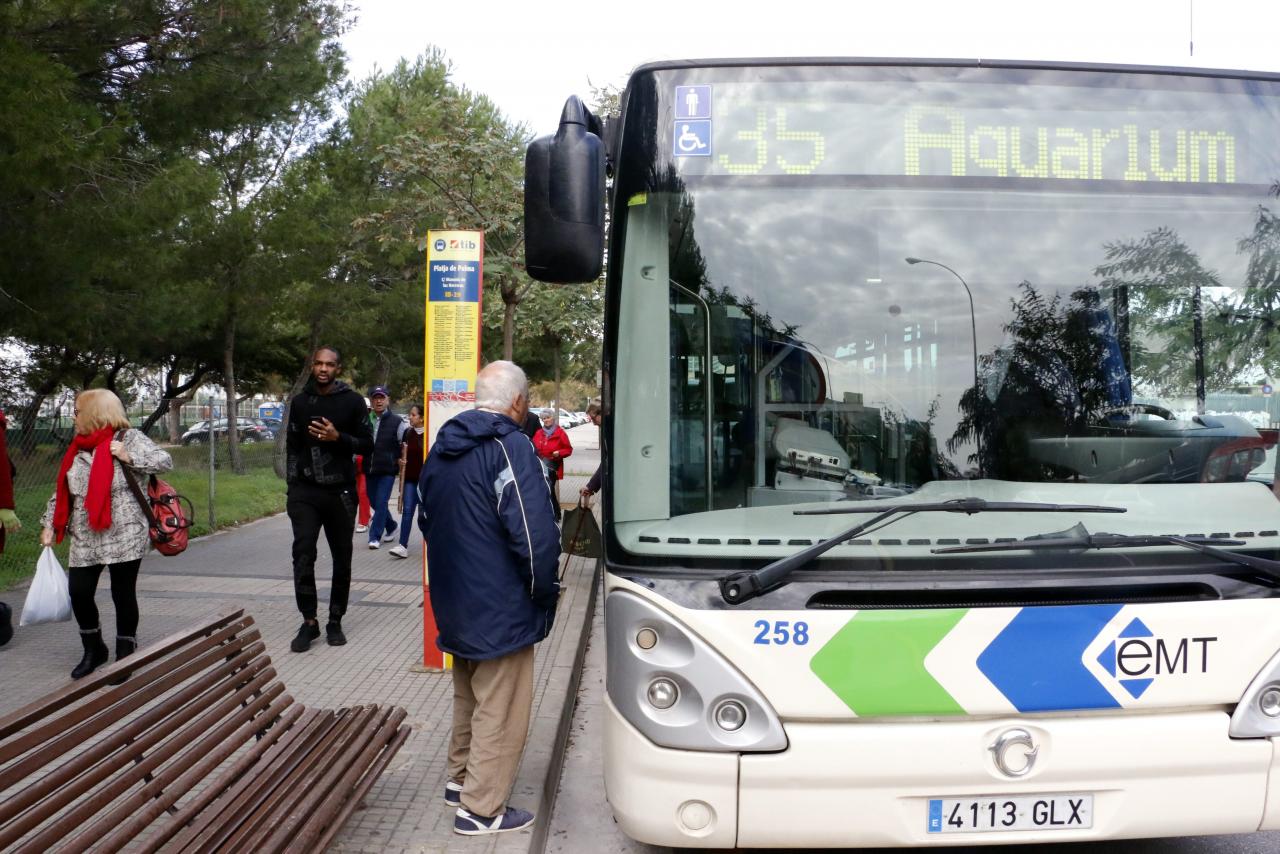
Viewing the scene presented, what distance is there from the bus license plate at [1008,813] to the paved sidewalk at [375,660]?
4.91ft

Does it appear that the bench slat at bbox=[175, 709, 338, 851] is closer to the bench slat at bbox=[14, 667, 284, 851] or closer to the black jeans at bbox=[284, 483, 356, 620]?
the bench slat at bbox=[14, 667, 284, 851]

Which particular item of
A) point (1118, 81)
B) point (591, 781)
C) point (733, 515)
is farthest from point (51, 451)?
point (1118, 81)

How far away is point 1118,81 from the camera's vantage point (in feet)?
11.4

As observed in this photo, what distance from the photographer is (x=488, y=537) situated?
12.2ft

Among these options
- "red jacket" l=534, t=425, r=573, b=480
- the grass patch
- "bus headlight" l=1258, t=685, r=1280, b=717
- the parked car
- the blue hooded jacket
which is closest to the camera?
"bus headlight" l=1258, t=685, r=1280, b=717

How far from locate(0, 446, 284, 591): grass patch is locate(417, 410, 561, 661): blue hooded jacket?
20.4ft

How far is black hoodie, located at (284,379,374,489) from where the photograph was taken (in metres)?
6.55

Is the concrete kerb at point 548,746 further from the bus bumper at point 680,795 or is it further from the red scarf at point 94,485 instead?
the red scarf at point 94,485

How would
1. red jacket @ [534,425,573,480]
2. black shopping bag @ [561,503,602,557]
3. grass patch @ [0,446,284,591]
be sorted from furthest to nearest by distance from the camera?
red jacket @ [534,425,573,480] → grass patch @ [0,446,284,591] → black shopping bag @ [561,503,602,557]

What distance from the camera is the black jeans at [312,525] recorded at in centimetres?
661

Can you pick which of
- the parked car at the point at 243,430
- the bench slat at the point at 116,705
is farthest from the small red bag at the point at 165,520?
the parked car at the point at 243,430

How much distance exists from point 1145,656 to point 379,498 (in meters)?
9.75

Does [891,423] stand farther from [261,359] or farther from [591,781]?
[261,359]

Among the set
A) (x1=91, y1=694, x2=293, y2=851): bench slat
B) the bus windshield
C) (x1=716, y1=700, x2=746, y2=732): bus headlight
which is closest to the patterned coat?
(x1=91, y1=694, x2=293, y2=851): bench slat
